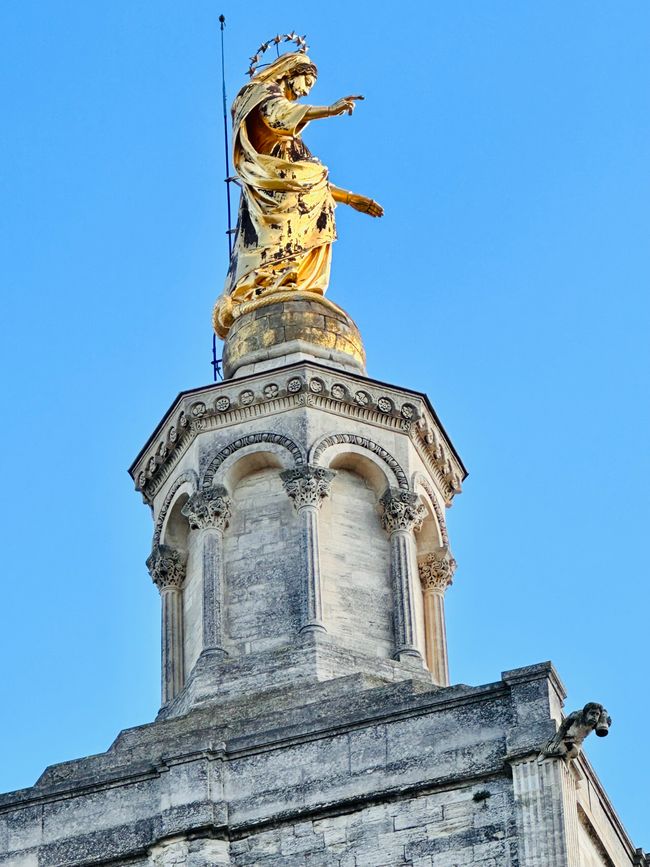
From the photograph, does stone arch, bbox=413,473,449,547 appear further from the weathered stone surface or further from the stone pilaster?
the stone pilaster

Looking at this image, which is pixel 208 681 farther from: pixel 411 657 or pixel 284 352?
pixel 284 352

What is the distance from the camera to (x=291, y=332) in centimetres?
4019

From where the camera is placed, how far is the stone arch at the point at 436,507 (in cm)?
3906

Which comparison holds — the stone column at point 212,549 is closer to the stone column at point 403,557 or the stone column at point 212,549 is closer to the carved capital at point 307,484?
the carved capital at point 307,484

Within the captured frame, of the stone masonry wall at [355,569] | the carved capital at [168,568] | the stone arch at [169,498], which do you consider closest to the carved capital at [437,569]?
the stone masonry wall at [355,569]

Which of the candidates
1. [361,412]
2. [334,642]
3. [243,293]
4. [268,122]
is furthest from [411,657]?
[268,122]

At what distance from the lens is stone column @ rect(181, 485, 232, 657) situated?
36750 millimetres

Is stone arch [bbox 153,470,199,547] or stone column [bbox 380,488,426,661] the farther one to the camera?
stone arch [bbox 153,470,199,547]

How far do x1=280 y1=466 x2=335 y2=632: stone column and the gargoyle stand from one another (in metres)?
5.36

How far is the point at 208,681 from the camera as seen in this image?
36094 millimetres

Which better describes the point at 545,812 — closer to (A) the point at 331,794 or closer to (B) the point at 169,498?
(A) the point at 331,794

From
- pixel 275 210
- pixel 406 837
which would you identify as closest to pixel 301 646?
pixel 406 837

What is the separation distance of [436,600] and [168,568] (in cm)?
393

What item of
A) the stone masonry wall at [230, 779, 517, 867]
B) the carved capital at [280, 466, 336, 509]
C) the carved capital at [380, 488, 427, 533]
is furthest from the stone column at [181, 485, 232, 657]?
the stone masonry wall at [230, 779, 517, 867]
